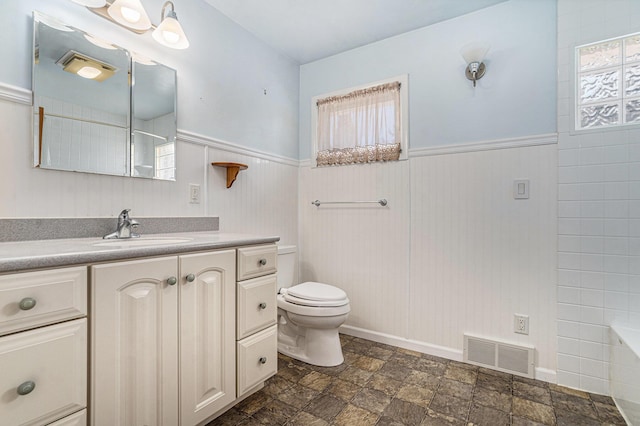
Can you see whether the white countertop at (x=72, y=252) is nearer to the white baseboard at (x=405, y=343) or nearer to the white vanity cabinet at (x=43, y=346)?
the white vanity cabinet at (x=43, y=346)

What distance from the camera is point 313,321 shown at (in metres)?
1.92

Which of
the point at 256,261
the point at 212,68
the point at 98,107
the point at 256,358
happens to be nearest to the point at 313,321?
the point at 256,358

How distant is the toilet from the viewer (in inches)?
75.2

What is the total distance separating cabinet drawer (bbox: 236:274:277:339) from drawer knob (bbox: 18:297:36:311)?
2.38 ft

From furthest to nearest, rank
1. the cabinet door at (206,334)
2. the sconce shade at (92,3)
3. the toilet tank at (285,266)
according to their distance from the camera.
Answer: the toilet tank at (285,266), the sconce shade at (92,3), the cabinet door at (206,334)

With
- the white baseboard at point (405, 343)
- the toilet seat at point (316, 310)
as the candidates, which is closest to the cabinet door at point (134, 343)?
the toilet seat at point (316, 310)

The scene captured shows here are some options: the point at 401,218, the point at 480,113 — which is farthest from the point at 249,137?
the point at 480,113

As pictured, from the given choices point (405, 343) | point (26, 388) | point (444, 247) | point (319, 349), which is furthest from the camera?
point (405, 343)

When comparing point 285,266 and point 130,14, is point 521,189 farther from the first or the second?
point 130,14

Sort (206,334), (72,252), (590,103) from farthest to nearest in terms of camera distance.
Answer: (590,103), (206,334), (72,252)

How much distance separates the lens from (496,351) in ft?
6.34

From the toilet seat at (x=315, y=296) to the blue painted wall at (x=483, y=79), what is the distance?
119 cm

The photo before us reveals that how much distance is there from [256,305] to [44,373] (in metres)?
0.80

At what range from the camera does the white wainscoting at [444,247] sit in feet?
6.06
